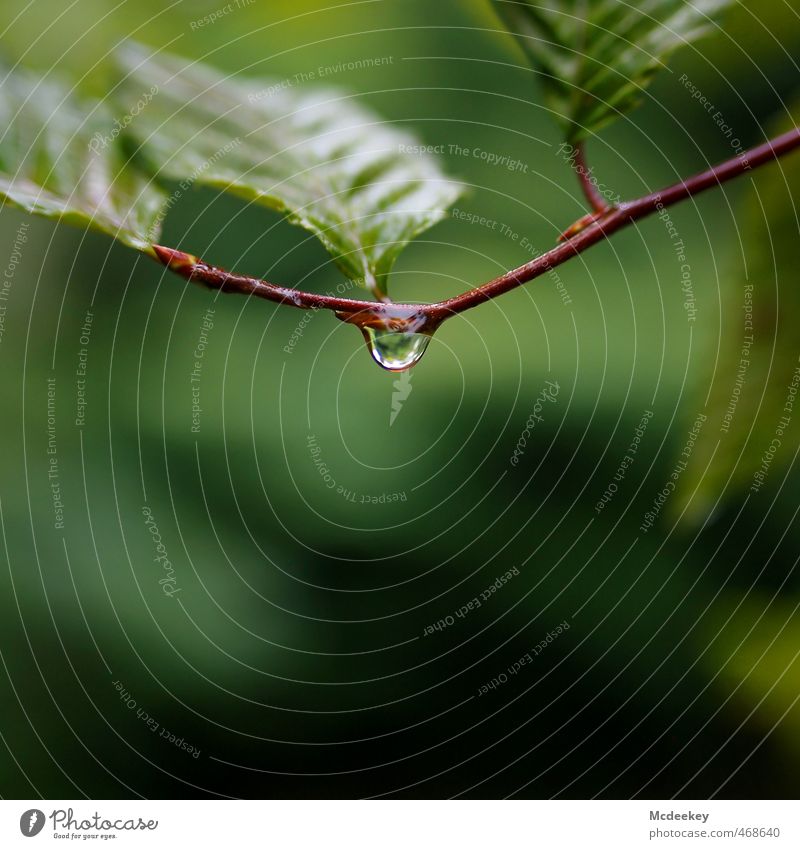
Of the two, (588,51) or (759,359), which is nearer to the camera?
(588,51)

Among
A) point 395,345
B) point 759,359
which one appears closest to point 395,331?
point 395,345

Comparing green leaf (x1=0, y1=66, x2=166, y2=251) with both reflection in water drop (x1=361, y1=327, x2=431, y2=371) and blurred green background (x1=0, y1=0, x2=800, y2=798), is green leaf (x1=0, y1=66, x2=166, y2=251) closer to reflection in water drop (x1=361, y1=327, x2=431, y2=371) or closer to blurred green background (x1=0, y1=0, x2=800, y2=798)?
reflection in water drop (x1=361, y1=327, x2=431, y2=371)
